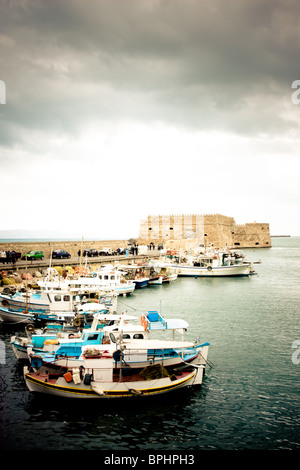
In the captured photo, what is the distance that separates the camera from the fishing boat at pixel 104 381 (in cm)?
1241

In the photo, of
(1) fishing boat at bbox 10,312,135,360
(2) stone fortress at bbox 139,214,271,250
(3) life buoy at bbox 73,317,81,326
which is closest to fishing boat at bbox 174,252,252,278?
(2) stone fortress at bbox 139,214,271,250

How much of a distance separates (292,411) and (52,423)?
8470 millimetres

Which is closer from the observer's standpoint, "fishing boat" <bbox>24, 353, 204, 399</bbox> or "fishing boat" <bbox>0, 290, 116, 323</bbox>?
"fishing boat" <bbox>24, 353, 204, 399</bbox>

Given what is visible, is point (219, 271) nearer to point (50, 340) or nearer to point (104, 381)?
point (50, 340)

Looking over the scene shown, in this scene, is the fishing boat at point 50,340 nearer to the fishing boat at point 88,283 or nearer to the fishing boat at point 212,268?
the fishing boat at point 88,283

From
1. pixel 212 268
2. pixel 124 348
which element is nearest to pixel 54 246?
pixel 212 268

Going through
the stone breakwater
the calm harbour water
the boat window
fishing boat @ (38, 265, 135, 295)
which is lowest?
the calm harbour water

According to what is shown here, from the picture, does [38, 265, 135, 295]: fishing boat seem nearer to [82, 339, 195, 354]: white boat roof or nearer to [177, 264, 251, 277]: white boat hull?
[82, 339, 195, 354]: white boat roof

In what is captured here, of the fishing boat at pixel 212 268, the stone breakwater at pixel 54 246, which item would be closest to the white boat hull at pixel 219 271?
the fishing boat at pixel 212 268

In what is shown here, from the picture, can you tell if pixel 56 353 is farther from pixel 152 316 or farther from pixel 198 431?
pixel 198 431

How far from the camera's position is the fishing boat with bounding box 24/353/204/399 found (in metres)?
12.4

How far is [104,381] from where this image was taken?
41.5ft
